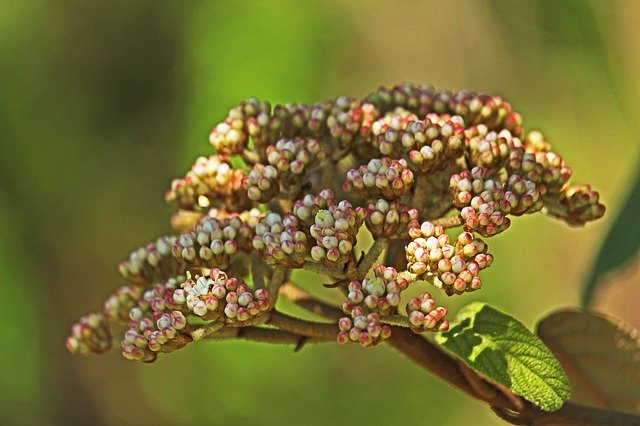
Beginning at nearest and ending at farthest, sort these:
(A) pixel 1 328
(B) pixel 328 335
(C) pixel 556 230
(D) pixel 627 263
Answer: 1. (B) pixel 328 335
2. (D) pixel 627 263
3. (A) pixel 1 328
4. (C) pixel 556 230

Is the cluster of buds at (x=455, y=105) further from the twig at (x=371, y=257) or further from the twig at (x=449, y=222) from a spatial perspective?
the twig at (x=371, y=257)

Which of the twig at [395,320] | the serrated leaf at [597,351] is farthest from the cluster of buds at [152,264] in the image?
→ the serrated leaf at [597,351]

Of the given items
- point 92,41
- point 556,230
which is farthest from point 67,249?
point 556,230

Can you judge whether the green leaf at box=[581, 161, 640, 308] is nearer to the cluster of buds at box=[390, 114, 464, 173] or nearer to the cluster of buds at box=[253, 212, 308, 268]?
the cluster of buds at box=[390, 114, 464, 173]

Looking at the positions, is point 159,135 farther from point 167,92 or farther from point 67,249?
point 67,249

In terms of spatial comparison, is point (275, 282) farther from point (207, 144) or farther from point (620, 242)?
point (207, 144)
